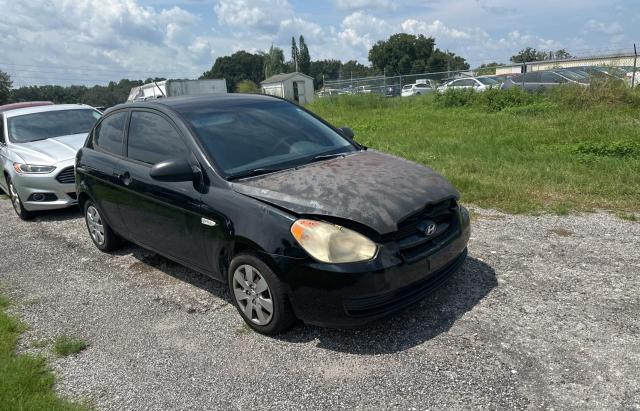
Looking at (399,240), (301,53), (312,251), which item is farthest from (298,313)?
(301,53)

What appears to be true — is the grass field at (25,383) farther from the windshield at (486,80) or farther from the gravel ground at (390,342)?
the windshield at (486,80)

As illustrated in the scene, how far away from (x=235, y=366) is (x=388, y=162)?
2.06 meters

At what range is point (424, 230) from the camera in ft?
11.0

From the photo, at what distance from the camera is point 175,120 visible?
412 centimetres

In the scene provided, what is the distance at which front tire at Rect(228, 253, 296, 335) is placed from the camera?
3.27 meters

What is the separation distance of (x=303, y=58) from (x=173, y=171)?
11064cm

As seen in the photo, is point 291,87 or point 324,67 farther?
point 324,67

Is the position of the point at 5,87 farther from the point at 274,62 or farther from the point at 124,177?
the point at 274,62

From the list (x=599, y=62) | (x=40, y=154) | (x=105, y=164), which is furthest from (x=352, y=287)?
(x=599, y=62)

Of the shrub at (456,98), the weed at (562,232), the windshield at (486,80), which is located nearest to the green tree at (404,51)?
the windshield at (486,80)

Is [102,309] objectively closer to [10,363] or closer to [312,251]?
[10,363]

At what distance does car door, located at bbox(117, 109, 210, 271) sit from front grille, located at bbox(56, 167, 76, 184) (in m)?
2.90

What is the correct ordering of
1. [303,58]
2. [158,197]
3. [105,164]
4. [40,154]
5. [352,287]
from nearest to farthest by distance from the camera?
[352,287] < [158,197] < [105,164] < [40,154] < [303,58]

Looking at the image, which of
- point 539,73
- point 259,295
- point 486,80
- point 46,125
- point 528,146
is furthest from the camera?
point 486,80
